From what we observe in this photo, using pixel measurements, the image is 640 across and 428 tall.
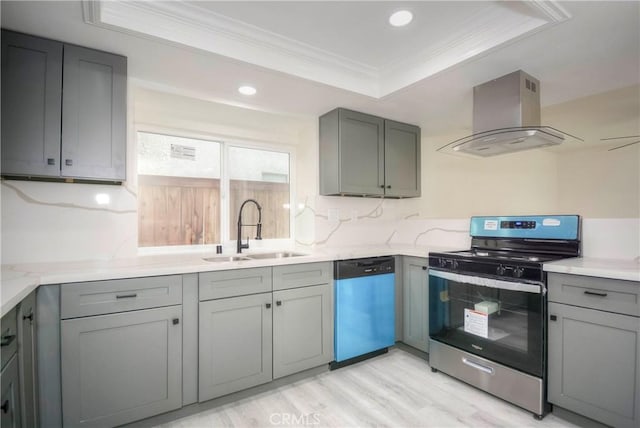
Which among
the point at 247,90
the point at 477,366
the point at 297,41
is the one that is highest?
the point at 297,41

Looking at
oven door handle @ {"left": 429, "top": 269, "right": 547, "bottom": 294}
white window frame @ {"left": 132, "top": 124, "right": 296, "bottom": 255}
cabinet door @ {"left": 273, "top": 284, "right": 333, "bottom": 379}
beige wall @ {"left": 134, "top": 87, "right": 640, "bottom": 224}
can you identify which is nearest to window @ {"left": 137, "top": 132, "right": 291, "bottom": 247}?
white window frame @ {"left": 132, "top": 124, "right": 296, "bottom": 255}

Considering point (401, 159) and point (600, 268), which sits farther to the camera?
point (401, 159)

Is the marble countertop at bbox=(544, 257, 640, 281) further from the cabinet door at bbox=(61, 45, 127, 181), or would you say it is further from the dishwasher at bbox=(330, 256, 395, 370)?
the cabinet door at bbox=(61, 45, 127, 181)

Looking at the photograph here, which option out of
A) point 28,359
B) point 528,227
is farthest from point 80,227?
point 528,227

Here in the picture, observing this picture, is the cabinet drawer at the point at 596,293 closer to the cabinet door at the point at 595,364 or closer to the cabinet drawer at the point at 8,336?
the cabinet door at the point at 595,364

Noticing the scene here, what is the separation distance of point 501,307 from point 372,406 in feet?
3.40

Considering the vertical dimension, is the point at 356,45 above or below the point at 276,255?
above

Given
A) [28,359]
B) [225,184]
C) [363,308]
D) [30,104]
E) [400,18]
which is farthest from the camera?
[225,184]

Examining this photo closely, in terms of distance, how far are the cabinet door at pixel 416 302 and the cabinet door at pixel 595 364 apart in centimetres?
91

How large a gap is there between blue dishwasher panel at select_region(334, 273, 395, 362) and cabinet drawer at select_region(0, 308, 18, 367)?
1.80 m

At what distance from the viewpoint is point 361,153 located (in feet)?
9.64

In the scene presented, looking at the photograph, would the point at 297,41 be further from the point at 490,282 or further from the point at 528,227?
the point at 528,227

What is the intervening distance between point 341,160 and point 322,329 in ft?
4.58

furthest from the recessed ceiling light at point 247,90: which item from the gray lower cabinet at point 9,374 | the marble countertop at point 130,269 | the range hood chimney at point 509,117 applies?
the gray lower cabinet at point 9,374
